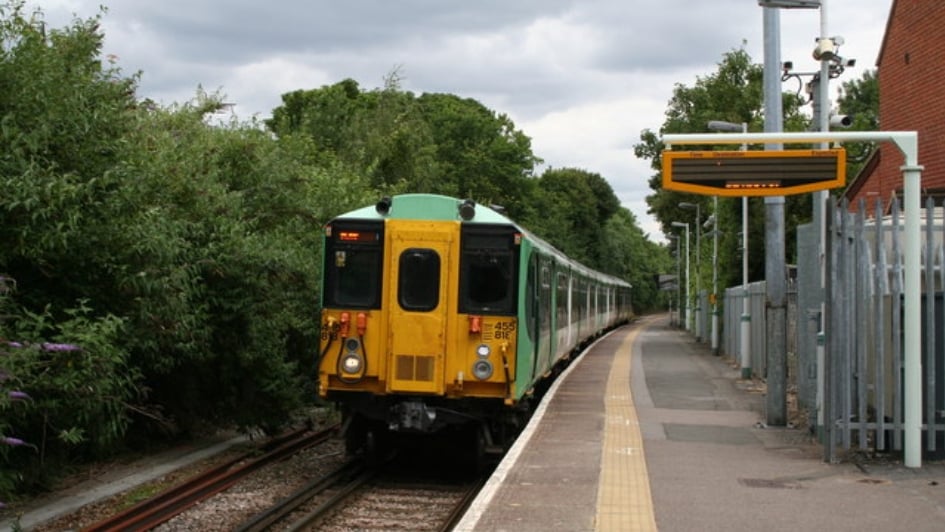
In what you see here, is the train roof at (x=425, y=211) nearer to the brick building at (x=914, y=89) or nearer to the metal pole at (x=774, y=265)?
the metal pole at (x=774, y=265)

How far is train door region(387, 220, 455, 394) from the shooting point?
480 inches

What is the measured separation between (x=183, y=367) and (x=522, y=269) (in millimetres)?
4913

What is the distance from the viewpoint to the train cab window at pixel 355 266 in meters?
12.5

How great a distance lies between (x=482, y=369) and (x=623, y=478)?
277cm


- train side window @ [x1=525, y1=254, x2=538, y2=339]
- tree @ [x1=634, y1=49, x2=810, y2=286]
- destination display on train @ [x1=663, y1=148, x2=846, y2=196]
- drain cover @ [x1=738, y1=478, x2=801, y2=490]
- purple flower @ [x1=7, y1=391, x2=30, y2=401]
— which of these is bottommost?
drain cover @ [x1=738, y1=478, x2=801, y2=490]

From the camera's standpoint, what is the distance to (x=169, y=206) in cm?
1255

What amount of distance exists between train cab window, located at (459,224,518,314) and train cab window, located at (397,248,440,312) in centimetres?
31

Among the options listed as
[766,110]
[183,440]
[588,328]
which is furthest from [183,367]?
[588,328]

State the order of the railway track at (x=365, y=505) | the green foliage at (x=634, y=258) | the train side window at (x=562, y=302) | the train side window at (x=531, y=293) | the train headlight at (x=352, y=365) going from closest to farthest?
1. the railway track at (x=365, y=505)
2. the train headlight at (x=352, y=365)
3. the train side window at (x=531, y=293)
4. the train side window at (x=562, y=302)
5. the green foliage at (x=634, y=258)

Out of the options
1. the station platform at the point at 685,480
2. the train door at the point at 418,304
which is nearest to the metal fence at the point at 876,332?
the station platform at the point at 685,480

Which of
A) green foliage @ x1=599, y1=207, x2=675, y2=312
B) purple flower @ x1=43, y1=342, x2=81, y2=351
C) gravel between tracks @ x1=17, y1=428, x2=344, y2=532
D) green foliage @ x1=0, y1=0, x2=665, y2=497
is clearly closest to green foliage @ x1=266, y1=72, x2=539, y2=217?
green foliage @ x1=0, y1=0, x2=665, y2=497

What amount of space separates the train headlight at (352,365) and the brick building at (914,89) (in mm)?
12341

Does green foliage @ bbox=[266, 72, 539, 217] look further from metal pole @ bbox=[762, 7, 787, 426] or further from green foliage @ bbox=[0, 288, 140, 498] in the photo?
green foliage @ bbox=[0, 288, 140, 498]

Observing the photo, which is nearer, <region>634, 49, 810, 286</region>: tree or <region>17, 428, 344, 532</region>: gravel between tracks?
<region>17, 428, 344, 532</region>: gravel between tracks
